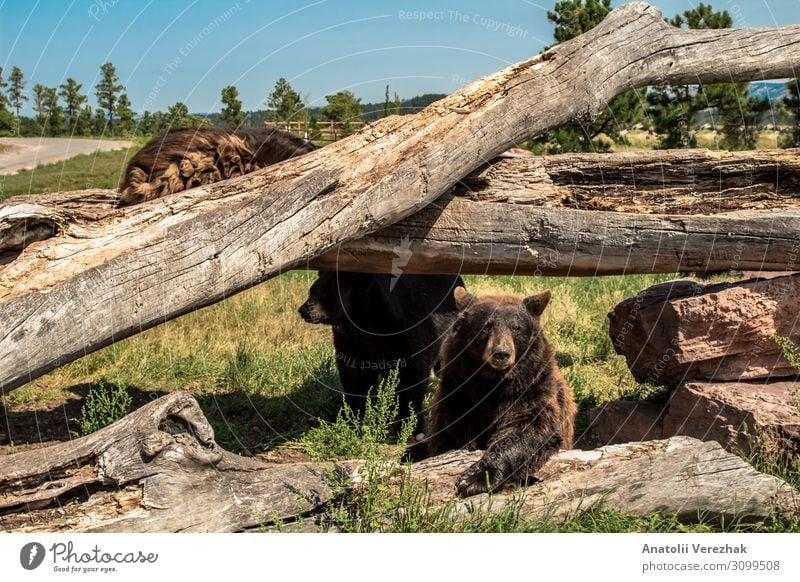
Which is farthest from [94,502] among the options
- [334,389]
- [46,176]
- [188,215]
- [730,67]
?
[46,176]

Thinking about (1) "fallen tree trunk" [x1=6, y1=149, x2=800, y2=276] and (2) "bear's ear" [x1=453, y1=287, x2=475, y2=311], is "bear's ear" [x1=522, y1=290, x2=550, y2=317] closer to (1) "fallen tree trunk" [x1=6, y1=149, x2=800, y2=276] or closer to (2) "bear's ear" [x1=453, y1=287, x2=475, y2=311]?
(1) "fallen tree trunk" [x1=6, y1=149, x2=800, y2=276]

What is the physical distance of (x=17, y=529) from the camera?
374 cm

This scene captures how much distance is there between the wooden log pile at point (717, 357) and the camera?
225 inches

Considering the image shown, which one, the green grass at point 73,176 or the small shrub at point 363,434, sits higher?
the green grass at point 73,176

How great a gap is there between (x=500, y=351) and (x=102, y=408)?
2970mm

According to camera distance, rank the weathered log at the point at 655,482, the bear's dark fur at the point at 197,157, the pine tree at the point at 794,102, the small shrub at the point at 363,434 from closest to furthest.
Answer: the small shrub at the point at 363,434 < the weathered log at the point at 655,482 < the bear's dark fur at the point at 197,157 < the pine tree at the point at 794,102

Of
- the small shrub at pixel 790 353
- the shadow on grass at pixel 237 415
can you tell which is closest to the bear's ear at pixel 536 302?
the small shrub at pixel 790 353

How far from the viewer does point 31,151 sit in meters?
22.0

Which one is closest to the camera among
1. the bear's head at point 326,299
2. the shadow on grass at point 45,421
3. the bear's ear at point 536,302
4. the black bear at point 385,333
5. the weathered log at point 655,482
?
the weathered log at point 655,482

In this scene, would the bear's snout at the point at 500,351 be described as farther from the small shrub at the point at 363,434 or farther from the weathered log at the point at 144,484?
the weathered log at the point at 144,484

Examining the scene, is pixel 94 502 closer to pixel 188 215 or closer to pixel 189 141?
pixel 188 215

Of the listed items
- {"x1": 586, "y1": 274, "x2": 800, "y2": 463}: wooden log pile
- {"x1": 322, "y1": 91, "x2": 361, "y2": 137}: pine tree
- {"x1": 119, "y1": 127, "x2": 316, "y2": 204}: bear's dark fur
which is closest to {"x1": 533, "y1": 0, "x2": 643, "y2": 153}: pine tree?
{"x1": 322, "y1": 91, "x2": 361, "y2": 137}: pine tree

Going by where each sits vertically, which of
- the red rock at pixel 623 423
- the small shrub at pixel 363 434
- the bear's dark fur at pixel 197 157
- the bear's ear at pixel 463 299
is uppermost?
the bear's dark fur at pixel 197 157

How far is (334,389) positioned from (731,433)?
356 centimetres
